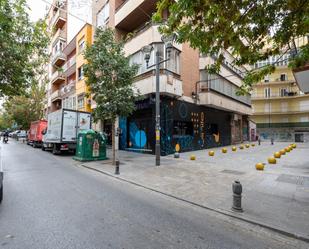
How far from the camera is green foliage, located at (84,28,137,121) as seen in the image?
1097cm

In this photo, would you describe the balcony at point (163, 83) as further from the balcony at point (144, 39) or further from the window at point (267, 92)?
the window at point (267, 92)

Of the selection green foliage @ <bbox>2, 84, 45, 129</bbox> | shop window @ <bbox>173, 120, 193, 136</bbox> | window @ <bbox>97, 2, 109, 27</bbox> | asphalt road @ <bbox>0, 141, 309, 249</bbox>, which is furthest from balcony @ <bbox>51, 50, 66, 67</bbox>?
asphalt road @ <bbox>0, 141, 309, 249</bbox>

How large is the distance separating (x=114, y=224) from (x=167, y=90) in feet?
35.1

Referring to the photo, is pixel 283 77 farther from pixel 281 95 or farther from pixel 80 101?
pixel 80 101

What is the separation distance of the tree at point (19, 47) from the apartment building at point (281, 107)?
135 feet

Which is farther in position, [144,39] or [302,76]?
[144,39]

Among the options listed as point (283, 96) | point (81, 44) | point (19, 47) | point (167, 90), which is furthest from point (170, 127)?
point (283, 96)

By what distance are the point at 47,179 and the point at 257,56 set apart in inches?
327

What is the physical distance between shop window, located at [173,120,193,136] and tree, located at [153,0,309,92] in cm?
→ 1072

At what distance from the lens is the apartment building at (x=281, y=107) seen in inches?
1606

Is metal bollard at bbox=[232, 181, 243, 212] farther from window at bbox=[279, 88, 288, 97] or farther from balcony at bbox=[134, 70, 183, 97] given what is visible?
window at bbox=[279, 88, 288, 97]

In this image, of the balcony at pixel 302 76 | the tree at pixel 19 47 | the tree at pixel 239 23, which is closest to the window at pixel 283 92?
the balcony at pixel 302 76

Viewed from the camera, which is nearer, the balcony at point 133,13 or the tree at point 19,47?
the tree at point 19,47

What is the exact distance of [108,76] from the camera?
1112 cm
